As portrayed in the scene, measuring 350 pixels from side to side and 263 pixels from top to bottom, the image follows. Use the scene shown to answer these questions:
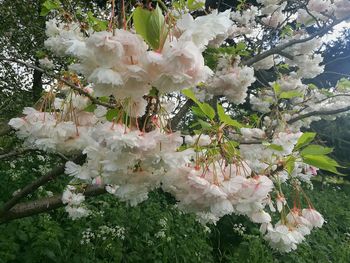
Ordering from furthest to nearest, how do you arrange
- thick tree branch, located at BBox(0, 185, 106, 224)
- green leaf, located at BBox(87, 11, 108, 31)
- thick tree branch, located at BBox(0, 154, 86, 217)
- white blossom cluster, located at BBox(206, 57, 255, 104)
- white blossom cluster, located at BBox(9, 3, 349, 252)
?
1. white blossom cluster, located at BBox(206, 57, 255, 104)
2. thick tree branch, located at BBox(0, 185, 106, 224)
3. thick tree branch, located at BBox(0, 154, 86, 217)
4. green leaf, located at BBox(87, 11, 108, 31)
5. white blossom cluster, located at BBox(9, 3, 349, 252)

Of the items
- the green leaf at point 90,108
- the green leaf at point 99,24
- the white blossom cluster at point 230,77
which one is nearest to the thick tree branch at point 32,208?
the green leaf at point 99,24

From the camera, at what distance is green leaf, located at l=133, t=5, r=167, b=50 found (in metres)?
0.92

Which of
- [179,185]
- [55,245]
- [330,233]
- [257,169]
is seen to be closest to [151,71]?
[179,185]

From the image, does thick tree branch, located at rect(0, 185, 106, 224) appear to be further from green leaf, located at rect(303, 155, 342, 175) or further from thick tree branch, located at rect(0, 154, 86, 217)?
green leaf, located at rect(303, 155, 342, 175)

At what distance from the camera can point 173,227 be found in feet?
14.7

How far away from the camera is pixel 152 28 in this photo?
92cm

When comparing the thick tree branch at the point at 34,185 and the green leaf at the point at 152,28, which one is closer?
the green leaf at the point at 152,28

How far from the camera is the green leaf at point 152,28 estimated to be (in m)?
0.92

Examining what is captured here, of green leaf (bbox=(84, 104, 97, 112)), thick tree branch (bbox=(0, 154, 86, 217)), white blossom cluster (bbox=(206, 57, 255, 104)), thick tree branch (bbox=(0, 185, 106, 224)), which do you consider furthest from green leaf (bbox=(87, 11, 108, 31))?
white blossom cluster (bbox=(206, 57, 255, 104))

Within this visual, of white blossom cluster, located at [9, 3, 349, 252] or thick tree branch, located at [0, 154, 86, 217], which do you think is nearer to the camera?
white blossom cluster, located at [9, 3, 349, 252]

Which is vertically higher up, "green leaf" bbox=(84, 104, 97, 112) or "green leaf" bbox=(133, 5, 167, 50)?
"green leaf" bbox=(133, 5, 167, 50)

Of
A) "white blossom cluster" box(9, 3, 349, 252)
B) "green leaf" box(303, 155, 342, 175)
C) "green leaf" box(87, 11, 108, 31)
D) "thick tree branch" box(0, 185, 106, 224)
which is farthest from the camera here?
"thick tree branch" box(0, 185, 106, 224)

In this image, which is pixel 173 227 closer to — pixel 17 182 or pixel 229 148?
pixel 17 182

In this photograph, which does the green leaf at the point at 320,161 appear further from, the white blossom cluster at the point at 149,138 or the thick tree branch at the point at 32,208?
the thick tree branch at the point at 32,208
